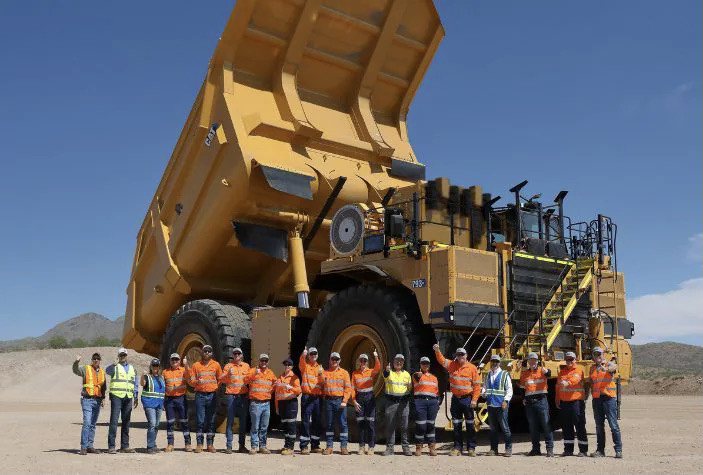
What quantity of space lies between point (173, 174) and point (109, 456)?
5341mm

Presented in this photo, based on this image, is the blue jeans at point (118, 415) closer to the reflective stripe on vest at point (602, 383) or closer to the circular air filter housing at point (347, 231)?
the circular air filter housing at point (347, 231)

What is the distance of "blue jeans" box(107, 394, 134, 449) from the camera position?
335 inches

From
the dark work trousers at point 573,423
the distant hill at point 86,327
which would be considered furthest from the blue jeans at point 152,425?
the distant hill at point 86,327

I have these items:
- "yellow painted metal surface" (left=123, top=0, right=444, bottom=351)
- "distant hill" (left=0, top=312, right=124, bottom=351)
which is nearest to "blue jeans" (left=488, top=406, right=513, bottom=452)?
"yellow painted metal surface" (left=123, top=0, right=444, bottom=351)

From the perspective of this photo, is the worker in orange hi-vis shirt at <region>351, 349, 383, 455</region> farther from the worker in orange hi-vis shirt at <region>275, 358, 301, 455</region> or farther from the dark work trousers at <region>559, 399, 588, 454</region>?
the dark work trousers at <region>559, 399, 588, 454</region>

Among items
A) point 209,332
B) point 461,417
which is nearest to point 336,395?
point 461,417

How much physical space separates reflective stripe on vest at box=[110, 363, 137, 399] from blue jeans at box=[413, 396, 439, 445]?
10.2 feet

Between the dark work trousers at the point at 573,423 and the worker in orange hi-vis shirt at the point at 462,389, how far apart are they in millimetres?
987

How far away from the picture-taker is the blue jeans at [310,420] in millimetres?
8523

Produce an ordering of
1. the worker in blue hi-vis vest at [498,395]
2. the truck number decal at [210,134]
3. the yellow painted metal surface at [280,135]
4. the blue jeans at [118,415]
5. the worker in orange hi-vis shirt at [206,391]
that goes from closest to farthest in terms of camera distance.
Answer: the worker in blue hi-vis vest at [498,395]
the blue jeans at [118,415]
the worker in orange hi-vis shirt at [206,391]
the yellow painted metal surface at [280,135]
the truck number decal at [210,134]

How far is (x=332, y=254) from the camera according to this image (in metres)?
10.1

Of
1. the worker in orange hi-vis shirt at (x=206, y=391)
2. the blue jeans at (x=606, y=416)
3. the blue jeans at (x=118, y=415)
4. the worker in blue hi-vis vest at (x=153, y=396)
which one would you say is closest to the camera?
the blue jeans at (x=606, y=416)

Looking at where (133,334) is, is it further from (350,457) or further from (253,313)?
(350,457)

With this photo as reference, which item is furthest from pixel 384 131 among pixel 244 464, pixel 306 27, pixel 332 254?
pixel 244 464
